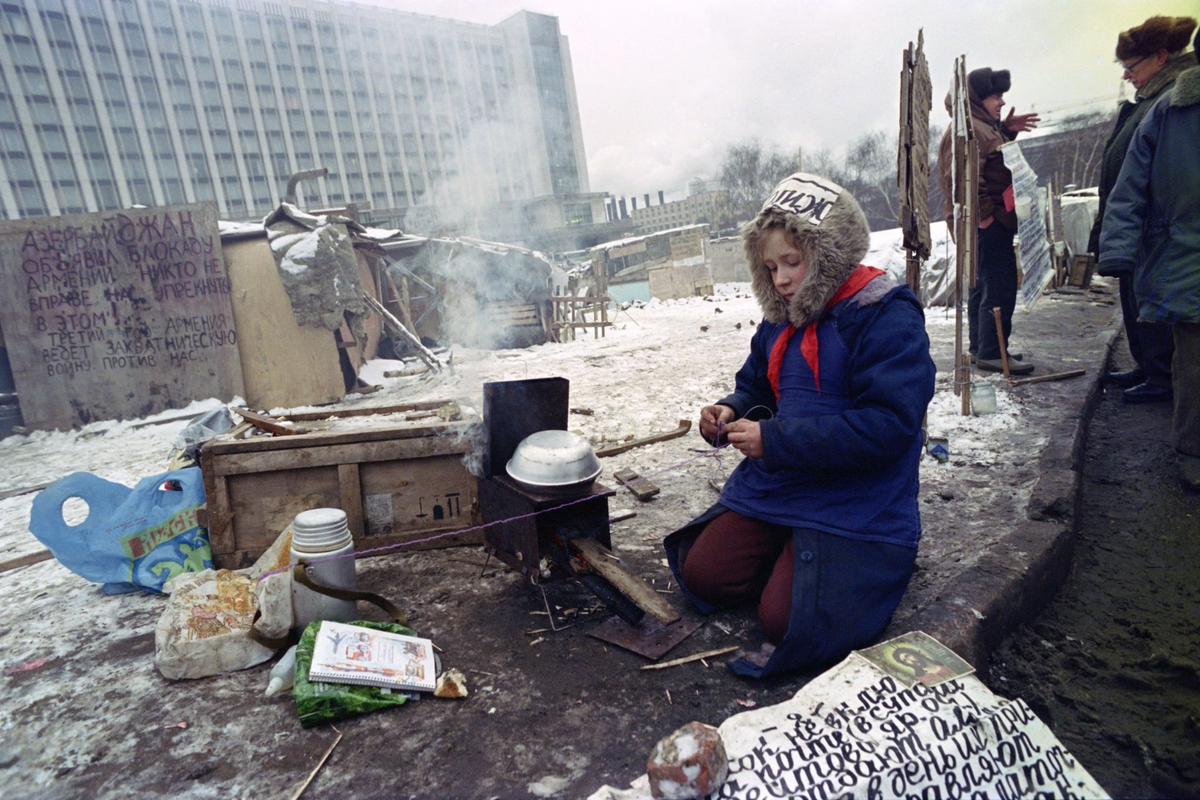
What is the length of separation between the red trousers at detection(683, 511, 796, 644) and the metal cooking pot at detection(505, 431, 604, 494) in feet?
1.80

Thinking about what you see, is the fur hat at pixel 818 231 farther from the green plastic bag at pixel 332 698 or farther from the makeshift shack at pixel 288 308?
the makeshift shack at pixel 288 308

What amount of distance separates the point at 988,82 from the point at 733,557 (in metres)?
5.27

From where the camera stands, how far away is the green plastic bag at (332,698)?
195 centimetres

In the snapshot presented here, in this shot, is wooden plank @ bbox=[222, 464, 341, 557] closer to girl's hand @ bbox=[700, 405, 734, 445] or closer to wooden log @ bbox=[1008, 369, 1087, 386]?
girl's hand @ bbox=[700, 405, 734, 445]

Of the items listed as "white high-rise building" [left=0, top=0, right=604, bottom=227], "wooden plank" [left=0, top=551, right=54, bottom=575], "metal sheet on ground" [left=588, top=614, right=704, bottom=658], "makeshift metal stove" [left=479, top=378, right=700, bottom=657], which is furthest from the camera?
"white high-rise building" [left=0, top=0, right=604, bottom=227]

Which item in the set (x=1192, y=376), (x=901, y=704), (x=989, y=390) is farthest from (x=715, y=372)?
(x=901, y=704)

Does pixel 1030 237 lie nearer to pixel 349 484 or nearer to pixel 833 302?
pixel 833 302

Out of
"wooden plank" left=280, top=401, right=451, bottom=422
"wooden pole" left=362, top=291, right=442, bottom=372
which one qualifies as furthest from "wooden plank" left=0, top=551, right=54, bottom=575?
"wooden pole" left=362, top=291, right=442, bottom=372

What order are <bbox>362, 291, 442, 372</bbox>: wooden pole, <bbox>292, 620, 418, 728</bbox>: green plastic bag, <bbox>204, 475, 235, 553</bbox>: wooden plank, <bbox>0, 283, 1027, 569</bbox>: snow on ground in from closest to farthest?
1. <bbox>292, 620, 418, 728</bbox>: green plastic bag
2. <bbox>204, 475, 235, 553</bbox>: wooden plank
3. <bbox>0, 283, 1027, 569</bbox>: snow on ground
4. <bbox>362, 291, 442, 372</bbox>: wooden pole

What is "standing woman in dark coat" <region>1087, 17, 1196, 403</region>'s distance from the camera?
12.9 ft

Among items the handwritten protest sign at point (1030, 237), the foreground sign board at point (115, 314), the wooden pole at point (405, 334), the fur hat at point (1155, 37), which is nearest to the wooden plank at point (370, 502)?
the fur hat at point (1155, 37)

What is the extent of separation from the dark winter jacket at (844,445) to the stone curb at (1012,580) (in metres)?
0.23

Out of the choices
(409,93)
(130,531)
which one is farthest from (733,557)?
(409,93)

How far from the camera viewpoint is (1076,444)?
3754 mm
